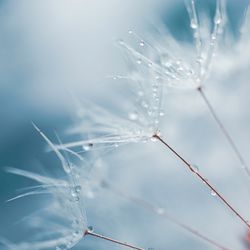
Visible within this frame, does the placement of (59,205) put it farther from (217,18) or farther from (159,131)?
(217,18)

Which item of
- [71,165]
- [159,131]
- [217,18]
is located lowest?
[71,165]

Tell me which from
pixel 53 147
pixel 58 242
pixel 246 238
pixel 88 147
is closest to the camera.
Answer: pixel 53 147

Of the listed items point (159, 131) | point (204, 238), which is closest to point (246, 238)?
point (204, 238)

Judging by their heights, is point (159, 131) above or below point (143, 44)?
below

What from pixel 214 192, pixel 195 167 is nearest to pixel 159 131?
pixel 195 167

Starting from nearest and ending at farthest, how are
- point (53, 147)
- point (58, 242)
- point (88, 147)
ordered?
point (53, 147) → point (88, 147) → point (58, 242)

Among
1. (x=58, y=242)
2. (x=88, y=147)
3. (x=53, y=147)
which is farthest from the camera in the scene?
(x=58, y=242)

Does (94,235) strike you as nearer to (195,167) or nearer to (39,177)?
(39,177)

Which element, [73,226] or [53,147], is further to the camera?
[73,226]

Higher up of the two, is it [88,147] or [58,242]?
[88,147]
